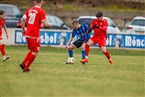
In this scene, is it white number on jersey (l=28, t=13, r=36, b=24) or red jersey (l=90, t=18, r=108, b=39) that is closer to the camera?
white number on jersey (l=28, t=13, r=36, b=24)

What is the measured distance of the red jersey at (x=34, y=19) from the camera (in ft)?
54.1

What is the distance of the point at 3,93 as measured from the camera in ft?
38.9

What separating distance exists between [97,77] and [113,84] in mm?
1760

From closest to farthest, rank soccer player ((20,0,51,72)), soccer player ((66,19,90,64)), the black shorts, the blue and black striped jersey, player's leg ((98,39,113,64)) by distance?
soccer player ((20,0,51,72)), soccer player ((66,19,90,64)), the blue and black striped jersey, player's leg ((98,39,113,64)), the black shorts

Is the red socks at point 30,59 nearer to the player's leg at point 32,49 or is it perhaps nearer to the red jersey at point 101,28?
the player's leg at point 32,49

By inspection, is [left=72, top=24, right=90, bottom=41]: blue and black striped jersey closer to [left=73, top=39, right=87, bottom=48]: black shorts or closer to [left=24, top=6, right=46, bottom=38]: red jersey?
[left=73, top=39, right=87, bottom=48]: black shorts

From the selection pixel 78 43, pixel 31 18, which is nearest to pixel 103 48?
pixel 78 43

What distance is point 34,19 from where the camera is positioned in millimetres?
16609

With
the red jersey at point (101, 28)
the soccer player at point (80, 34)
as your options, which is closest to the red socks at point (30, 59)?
the soccer player at point (80, 34)

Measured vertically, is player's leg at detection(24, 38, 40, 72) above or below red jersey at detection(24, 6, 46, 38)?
below

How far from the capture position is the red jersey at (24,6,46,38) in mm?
16500

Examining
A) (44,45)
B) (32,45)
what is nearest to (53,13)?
(44,45)

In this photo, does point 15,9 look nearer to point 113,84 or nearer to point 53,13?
point 53,13

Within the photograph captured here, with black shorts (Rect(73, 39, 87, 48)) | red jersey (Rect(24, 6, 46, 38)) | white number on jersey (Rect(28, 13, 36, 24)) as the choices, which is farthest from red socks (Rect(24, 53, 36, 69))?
black shorts (Rect(73, 39, 87, 48))
